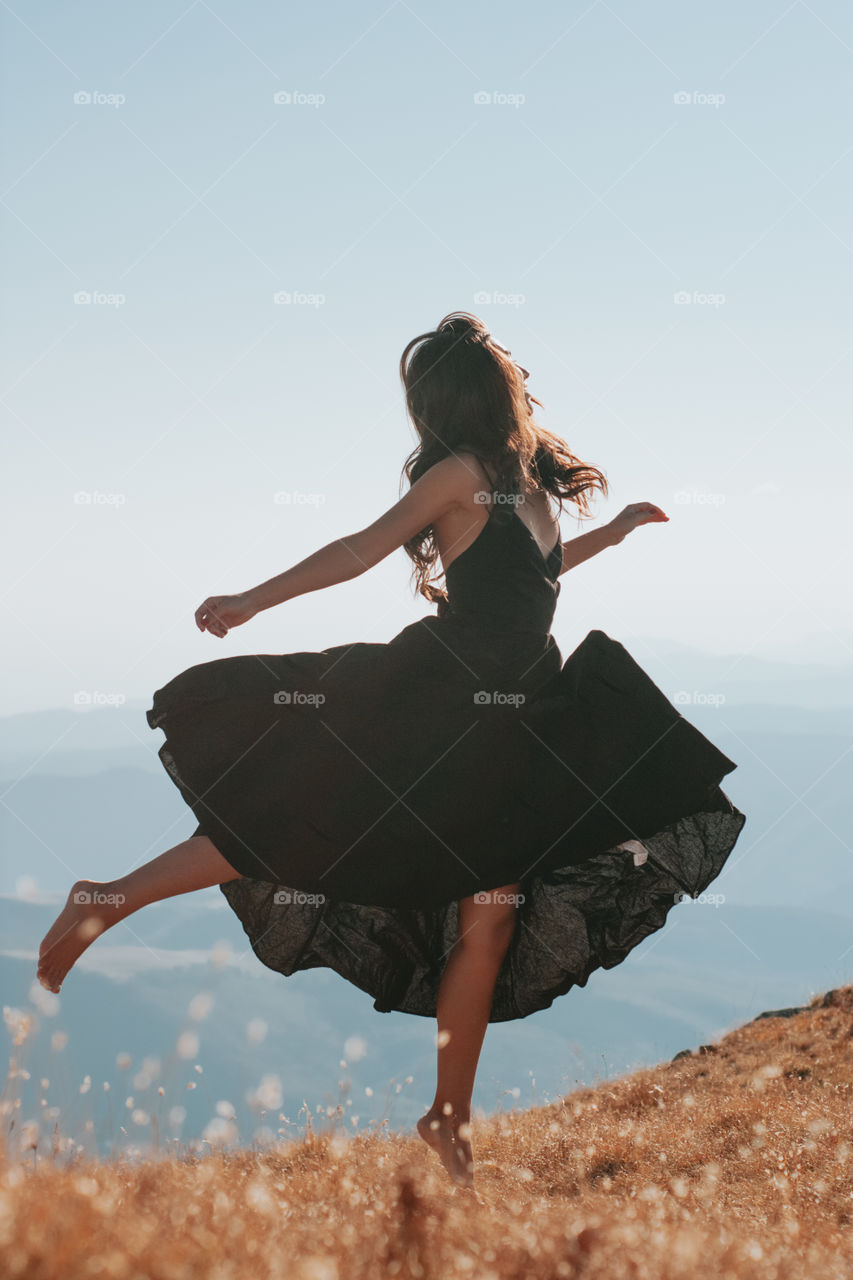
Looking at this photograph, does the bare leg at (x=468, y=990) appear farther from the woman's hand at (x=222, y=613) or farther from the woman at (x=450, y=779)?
the woman's hand at (x=222, y=613)

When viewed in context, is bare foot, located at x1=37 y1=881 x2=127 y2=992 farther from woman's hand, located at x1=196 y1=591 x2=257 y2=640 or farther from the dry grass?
woman's hand, located at x1=196 y1=591 x2=257 y2=640

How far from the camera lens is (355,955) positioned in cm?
401

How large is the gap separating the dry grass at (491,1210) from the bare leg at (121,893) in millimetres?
710

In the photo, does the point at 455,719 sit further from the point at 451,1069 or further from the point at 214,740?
the point at 451,1069

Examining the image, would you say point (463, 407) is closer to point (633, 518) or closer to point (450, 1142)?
point (633, 518)

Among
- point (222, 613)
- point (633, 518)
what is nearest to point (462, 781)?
point (222, 613)

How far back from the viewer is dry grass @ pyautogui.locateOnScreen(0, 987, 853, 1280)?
1.73 metres

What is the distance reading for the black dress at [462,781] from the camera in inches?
139

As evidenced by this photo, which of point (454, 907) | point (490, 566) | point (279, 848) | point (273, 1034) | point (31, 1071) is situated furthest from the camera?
point (273, 1034)

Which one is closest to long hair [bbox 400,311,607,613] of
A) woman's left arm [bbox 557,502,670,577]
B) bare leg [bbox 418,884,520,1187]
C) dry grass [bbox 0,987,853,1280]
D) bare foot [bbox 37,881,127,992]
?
woman's left arm [bbox 557,502,670,577]

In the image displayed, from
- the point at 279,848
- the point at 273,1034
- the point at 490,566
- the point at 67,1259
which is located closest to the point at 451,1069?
the point at 279,848

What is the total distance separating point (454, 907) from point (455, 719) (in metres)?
0.89

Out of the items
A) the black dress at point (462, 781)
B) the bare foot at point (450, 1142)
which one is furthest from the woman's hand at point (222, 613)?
the bare foot at point (450, 1142)

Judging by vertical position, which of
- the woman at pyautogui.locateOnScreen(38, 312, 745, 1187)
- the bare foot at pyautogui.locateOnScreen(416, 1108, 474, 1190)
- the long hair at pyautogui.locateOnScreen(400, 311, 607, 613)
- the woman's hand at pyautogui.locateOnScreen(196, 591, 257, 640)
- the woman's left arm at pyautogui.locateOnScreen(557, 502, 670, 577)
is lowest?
the bare foot at pyautogui.locateOnScreen(416, 1108, 474, 1190)
